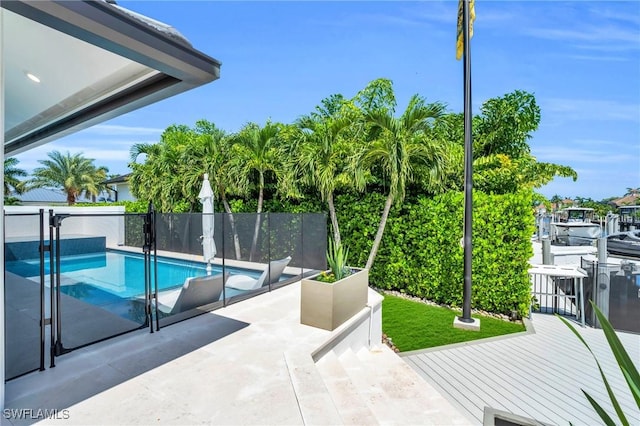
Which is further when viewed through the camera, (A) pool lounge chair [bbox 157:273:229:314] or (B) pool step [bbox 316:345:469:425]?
(A) pool lounge chair [bbox 157:273:229:314]

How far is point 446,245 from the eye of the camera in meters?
8.05

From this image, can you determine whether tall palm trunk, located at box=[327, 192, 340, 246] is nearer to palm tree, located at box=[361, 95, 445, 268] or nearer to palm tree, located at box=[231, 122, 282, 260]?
palm tree, located at box=[361, 95, 445, 268]

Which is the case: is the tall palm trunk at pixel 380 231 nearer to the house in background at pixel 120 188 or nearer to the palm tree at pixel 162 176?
the palm tree at pixel 162 176

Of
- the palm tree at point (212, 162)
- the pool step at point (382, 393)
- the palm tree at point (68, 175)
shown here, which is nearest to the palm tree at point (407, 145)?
the pool step at point (382, 393)

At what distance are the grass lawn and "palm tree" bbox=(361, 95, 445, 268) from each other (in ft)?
9.34

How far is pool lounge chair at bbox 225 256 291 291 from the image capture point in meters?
6.42

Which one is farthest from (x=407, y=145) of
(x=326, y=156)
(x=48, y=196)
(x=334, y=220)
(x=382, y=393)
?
(x=48, y=196)

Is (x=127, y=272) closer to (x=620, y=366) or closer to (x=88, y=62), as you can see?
(x=88, y=62)

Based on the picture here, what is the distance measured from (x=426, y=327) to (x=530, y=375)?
2.12m

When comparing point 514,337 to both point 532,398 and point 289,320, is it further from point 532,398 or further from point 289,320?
point 289,320

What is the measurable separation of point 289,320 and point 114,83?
13.1 feet

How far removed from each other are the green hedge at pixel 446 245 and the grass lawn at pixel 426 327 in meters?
0.59

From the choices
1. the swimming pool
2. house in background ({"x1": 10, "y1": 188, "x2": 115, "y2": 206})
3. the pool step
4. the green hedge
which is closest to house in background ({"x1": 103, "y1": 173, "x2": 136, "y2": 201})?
house in background ({"x1": 10, "y1": 188, "x2": 115, "y2": 206})

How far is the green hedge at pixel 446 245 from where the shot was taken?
24.0 ft
